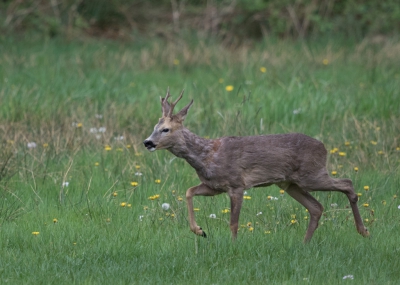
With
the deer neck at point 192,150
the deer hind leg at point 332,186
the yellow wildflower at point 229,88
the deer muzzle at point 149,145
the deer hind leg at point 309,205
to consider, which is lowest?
the yellow wildflower at point 229,88

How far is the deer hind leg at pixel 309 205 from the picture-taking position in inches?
254

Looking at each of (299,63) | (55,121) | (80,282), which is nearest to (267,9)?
(299,63)

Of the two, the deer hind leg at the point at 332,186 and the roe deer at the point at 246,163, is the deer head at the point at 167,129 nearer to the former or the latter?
the roe deer at the point at 246,163

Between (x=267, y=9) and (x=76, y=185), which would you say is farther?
(x=267, y=9)

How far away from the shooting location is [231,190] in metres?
6.35

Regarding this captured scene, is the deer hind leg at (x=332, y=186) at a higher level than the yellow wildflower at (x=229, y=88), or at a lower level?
higher

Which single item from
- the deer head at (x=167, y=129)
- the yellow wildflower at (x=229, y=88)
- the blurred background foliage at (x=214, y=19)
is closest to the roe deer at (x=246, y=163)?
the deer head at (x=167, y=129)

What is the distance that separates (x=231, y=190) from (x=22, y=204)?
78.0 inches

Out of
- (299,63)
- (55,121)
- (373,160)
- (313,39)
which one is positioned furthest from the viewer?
(313,39)

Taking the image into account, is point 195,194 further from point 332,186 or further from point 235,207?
point 332,186

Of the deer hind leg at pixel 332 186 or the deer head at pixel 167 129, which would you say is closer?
the deer head at pixel 167 129

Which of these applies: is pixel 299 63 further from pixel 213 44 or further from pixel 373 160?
pixel 373 160

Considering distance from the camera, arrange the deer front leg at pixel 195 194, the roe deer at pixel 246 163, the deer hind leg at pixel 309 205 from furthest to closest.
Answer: the deer hind leg at pixel 309 205
the roe deer at pixel 246 163
the deer front leg at pixel 195 194

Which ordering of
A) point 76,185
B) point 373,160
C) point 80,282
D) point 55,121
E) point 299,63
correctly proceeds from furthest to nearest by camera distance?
1. point 299,63
2. point 55,121
3. point 373,160
4. point 76,185
5. point 80,282
